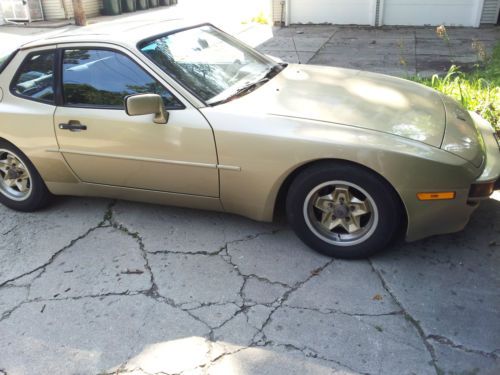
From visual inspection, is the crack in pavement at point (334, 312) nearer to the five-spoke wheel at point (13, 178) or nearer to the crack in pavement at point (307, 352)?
the crack in pavement at point (307, 352)

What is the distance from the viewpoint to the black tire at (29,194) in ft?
13.1

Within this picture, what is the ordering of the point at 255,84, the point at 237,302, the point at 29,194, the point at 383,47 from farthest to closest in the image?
the point at 383,47
the point at 29,194
the point at 255,84
the point at 237,302

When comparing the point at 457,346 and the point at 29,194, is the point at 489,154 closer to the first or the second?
the point at 457,346

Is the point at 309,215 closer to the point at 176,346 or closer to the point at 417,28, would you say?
the point at 176,346

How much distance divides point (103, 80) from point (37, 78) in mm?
658

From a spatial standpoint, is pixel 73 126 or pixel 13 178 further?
pixel 13 178

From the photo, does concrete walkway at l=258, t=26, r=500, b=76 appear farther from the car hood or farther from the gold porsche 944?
the gold porsche 944

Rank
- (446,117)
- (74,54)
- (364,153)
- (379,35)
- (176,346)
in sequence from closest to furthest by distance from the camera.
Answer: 1. (176,346)
2. (364,153)
3. (446,117)
4. (74,54)
5. (379,35)

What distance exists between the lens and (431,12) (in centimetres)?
1138

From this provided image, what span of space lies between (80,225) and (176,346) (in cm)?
173

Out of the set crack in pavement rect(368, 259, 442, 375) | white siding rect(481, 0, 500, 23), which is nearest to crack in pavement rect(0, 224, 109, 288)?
crack in pavement rect(368, 259, 442, 375)

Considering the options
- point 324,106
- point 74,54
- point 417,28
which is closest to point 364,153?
point 324,106

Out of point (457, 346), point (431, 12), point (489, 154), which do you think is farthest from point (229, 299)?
point (431, 12)

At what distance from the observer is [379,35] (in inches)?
429
